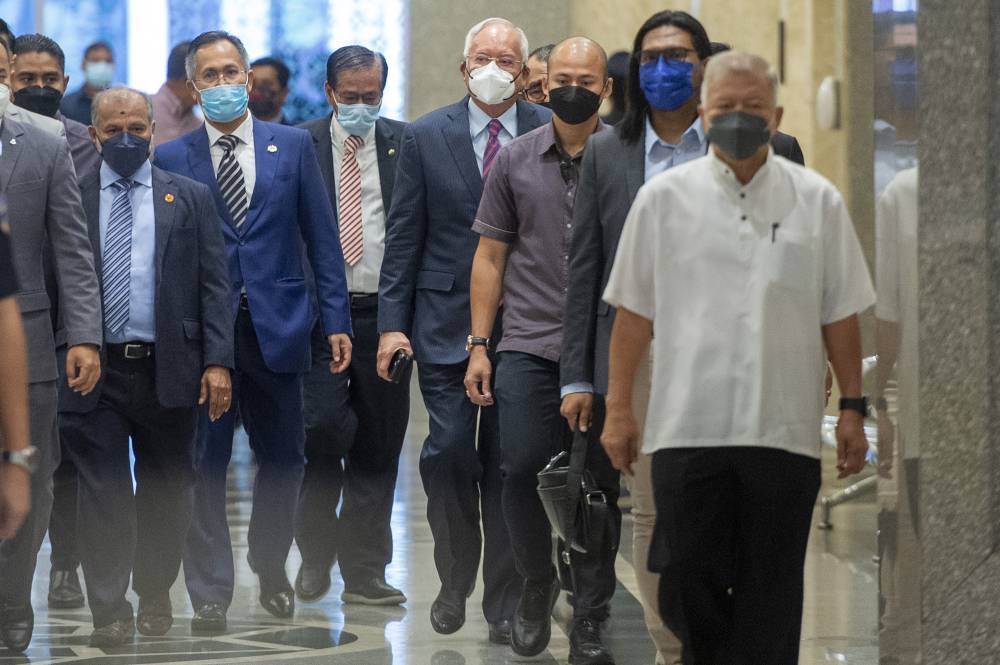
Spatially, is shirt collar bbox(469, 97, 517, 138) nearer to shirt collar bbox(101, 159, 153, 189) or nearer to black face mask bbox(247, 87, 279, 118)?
shirt collar bbox(101, 159, 153, 189)

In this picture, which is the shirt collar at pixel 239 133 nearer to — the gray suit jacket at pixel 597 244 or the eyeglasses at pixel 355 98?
the eyeglasses at pixel 355 98

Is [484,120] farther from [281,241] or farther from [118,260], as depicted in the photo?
[118,260]

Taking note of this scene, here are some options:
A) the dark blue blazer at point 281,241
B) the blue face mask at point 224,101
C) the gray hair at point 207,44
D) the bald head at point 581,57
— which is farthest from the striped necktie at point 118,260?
the bald head at point 581,57

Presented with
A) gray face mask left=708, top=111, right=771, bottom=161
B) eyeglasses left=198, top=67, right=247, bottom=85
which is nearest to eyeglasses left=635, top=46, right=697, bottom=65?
gray face mask left=708, top=111, right=771, bottom=161

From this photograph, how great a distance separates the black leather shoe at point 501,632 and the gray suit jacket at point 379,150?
167 centimetres

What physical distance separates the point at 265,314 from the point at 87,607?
114 centimetres

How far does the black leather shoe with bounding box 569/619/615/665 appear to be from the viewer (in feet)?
17.0

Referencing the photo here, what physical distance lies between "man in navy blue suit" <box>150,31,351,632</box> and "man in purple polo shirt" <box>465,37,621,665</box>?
935 millimetres

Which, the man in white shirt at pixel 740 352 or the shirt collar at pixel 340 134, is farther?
the shirt collar at pixel 340 134

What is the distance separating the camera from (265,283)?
20.5ft

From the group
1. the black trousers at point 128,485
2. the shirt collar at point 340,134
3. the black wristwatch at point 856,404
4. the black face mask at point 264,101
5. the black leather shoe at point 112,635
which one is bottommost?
the black leather shoe at point 112,635

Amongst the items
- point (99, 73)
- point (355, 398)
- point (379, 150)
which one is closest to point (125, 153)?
point (379, 150)

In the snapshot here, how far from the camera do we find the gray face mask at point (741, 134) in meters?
3.97

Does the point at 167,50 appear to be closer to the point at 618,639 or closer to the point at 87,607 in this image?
the point at 87,607
